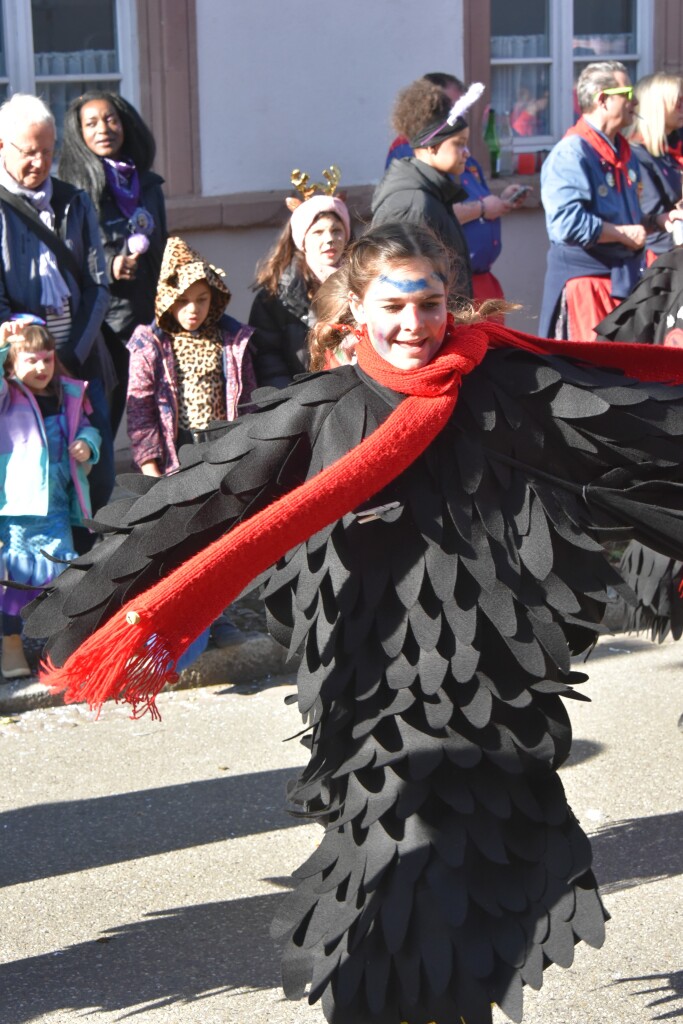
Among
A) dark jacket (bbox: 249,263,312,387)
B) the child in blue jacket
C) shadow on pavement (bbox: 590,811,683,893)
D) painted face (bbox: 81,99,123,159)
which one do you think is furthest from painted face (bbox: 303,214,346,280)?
shadow on pavement (bbox: 590,811,683,893)

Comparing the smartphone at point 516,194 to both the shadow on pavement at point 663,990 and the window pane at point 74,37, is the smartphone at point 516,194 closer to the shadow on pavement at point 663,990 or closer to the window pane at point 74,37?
the window pane at point 74,37

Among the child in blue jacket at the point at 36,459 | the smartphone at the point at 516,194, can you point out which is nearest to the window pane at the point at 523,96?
the smartphone at the point at 516,194

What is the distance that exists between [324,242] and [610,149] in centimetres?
197

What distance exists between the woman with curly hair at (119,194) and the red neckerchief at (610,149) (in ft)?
6.19

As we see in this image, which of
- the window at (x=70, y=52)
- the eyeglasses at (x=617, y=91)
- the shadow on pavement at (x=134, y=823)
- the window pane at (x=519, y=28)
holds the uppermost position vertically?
the window pane at (x=519, y=28)

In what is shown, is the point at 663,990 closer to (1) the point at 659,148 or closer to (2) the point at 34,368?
(2) the point at 34,368

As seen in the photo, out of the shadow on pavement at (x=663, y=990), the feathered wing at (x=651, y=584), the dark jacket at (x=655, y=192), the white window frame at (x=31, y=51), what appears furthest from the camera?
the white window frame at (x=31, y=51)

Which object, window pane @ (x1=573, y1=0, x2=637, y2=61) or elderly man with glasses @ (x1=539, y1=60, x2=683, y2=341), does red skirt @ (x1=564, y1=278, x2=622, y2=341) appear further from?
window pane @ (x1=573, y1=0, x2=637, y2=61)

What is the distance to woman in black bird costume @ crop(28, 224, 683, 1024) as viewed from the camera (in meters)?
2.75

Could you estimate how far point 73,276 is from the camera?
18.2 ft

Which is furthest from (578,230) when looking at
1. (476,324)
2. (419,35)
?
(476,324)

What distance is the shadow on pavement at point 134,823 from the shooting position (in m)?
4.02

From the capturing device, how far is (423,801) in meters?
2.77

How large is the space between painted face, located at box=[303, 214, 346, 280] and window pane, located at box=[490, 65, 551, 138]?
4166 millimetres
